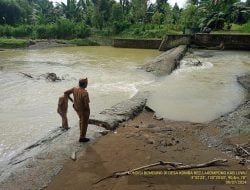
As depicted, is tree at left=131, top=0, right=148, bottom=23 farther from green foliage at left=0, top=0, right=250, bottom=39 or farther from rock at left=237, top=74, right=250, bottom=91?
rock at left=237, top=74, right=250, bottom=91

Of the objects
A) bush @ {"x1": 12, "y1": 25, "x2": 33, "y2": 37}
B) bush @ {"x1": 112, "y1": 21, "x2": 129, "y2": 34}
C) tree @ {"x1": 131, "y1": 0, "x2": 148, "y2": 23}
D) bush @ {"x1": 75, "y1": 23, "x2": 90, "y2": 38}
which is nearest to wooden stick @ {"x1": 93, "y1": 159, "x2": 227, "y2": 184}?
bush @ {"x1": 112, "y1": 21, "x2": 129, "y2": 34}

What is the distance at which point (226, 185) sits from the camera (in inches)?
188

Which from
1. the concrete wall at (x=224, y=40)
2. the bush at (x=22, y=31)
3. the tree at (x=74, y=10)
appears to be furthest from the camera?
the tree at (x=74, y=10)

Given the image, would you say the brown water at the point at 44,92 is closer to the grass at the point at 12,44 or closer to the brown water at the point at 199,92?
the brown water at the point at 199,92

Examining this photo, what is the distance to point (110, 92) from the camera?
45.2ft

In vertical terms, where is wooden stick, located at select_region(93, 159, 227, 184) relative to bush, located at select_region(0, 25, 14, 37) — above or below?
above

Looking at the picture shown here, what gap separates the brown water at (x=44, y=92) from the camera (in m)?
8.77

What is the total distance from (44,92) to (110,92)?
2.85 m

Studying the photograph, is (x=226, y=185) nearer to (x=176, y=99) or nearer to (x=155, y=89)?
(x=176, y=99)

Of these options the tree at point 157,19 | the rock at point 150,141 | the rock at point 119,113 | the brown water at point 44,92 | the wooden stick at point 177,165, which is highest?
the tree at point 157,19

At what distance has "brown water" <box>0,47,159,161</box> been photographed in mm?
8773

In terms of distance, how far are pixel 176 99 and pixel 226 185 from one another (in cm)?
697

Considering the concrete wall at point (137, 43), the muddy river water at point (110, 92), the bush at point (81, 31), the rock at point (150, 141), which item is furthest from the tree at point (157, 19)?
the rock at point (150, 141)

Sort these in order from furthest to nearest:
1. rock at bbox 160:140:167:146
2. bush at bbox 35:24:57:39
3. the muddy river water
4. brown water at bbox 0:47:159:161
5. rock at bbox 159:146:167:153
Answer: bush at bbox 35:24:57:39 → the muddy river water → brown water at bbox 0:47:159:161 → rock at bbox 160:140:167:146 → rock at bbox 159:146:167:153
